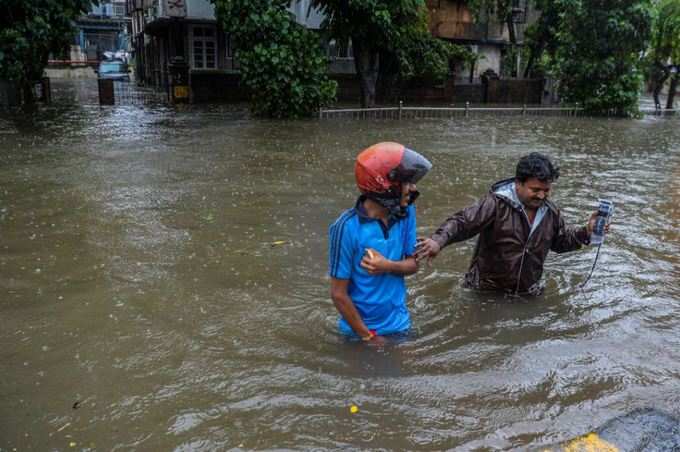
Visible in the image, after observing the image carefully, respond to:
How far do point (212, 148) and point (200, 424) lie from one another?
33.0 feet

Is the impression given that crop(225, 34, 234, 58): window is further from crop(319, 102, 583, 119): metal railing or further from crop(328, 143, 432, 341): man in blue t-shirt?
crop(328, 143, 432, 341): man in blue t-shirt

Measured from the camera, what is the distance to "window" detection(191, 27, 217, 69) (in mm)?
28109

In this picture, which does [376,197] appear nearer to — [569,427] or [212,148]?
[569,427]

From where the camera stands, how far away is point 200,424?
10.8 ft

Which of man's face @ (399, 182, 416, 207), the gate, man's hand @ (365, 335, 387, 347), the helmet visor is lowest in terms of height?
man's hand @ (365, 335, 387, 347)

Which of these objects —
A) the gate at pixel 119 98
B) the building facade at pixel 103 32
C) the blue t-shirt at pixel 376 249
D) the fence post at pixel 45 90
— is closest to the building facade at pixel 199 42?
the gate at pixel 119 98

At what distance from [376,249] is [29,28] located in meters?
17.1

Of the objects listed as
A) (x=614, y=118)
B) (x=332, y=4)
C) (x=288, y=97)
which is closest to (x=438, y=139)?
(x=288, y=97)

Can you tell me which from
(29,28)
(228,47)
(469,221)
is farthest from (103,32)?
(469,221)

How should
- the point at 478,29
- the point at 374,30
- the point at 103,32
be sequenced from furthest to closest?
the point at 103,32
the point at 478,29
the point at 374,30

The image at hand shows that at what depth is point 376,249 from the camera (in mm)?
3305

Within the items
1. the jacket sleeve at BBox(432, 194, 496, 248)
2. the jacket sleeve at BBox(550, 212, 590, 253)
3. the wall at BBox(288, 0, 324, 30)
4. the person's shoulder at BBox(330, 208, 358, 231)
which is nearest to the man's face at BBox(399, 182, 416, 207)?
the person's shoulder at BBox(330, 208, 358, 231)

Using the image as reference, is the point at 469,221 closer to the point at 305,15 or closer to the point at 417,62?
the point at 417,62

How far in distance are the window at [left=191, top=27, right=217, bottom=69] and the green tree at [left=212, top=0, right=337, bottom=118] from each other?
33.6ft
